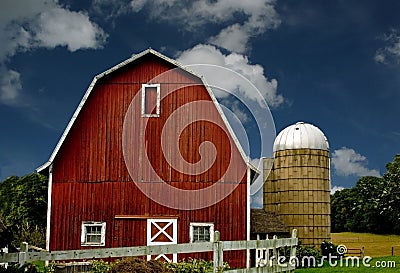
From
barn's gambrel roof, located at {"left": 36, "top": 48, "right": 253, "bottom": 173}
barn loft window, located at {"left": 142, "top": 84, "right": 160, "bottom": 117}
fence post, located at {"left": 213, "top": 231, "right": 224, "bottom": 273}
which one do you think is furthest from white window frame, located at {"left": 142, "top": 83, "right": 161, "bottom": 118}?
fence post, located at {"left": 213, "top": 231, "right": 224, "bottom": 273}

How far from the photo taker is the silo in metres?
29.4

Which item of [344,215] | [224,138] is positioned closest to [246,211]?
[224,138]

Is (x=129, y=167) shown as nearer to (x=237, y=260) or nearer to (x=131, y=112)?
(x=131, y=112)

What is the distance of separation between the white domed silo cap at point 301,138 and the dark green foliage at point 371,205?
15.1 meters

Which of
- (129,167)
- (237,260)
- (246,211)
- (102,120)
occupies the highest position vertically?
(102,120)

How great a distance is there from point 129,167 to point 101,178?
1.06m

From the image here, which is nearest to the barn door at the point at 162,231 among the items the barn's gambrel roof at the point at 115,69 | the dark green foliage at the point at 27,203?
the barn's gambrel roof at the point at 115,69

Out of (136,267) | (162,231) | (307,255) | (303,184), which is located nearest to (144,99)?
(162,231)

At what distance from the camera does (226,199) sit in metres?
19.8

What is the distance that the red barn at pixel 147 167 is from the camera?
64.6 feet

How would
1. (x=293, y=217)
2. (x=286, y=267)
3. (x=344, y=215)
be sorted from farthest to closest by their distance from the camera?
1. (x=344, y=215)
2. (x=293, y=217)
3. (x=286, y=267)

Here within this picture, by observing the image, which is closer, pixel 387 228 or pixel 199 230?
pixel 199 230

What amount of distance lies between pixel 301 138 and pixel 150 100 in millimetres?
11886

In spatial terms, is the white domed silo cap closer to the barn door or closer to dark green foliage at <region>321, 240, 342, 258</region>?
dark green foliage at <region>321, 240, 342, 258</region>
